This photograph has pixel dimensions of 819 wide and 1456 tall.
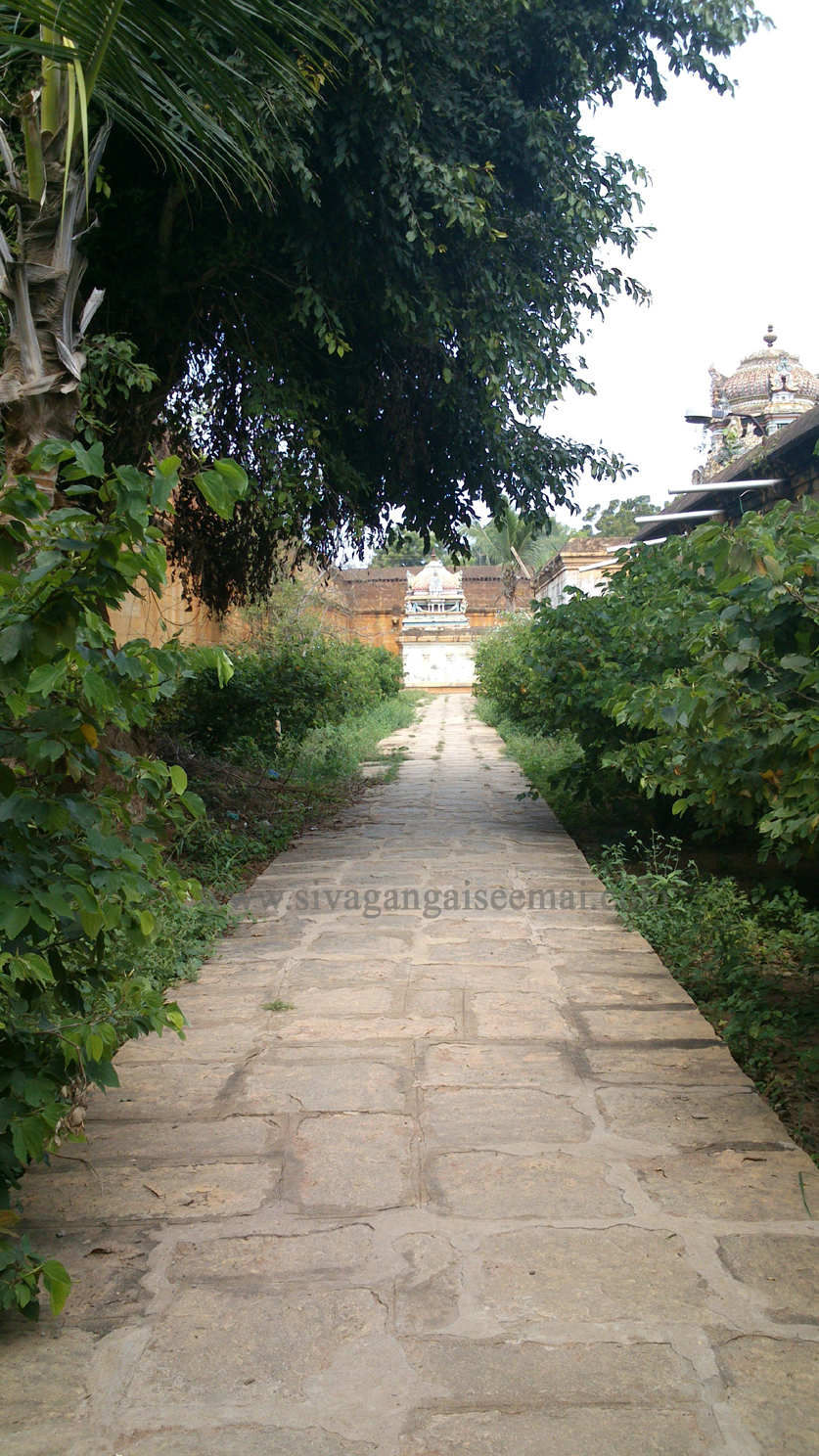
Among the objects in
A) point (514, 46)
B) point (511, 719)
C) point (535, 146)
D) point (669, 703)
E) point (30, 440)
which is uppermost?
point (514, 46)

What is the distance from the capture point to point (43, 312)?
390cm

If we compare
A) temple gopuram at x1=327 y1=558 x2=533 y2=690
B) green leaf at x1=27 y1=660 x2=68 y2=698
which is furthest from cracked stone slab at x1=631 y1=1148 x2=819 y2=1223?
temple gopuram at x1=327 y1=558 x2=533 y2=690

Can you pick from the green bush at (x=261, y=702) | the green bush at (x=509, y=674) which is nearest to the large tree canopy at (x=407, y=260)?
the green bush at (x=261, y=702)

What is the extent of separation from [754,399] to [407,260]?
41.8 feet

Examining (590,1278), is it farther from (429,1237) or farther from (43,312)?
(43,312)

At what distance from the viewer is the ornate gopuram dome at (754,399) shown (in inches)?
456

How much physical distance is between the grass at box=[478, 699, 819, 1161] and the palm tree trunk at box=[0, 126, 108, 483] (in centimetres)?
324

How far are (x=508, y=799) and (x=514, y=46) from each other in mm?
5335

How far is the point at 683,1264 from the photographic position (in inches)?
78.8

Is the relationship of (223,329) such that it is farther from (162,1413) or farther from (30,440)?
(162,1413)

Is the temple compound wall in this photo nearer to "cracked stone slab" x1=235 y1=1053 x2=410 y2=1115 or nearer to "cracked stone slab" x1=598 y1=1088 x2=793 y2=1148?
"cracked stone slab" x1=235 y1=1053 x2=410 y2=1115

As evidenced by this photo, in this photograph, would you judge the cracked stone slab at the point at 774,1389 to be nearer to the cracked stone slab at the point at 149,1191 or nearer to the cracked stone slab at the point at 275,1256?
the cracked stone slab at the point at 275,1256

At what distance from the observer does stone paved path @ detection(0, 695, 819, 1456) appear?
5.25 ft

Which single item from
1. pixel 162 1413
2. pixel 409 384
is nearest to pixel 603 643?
pixel 409 384
